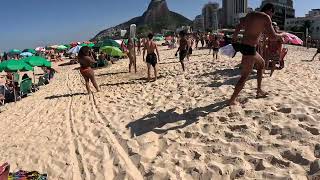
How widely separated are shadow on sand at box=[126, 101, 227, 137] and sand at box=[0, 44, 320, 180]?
2 centimetres

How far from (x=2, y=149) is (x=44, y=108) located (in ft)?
9.82

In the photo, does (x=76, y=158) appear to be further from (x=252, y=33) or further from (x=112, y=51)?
(x=112, y=51)

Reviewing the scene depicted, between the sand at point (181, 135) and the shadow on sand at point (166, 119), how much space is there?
0.02 metres

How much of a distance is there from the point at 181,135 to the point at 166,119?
821 mm

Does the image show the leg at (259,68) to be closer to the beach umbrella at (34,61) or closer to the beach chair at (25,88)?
the beach umbrella at (34,61)

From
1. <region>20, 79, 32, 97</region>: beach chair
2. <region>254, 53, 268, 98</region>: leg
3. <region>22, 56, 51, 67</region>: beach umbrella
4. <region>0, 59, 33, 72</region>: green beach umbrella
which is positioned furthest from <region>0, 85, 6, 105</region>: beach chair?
<region>254, 53, 268, 98</region>: leg

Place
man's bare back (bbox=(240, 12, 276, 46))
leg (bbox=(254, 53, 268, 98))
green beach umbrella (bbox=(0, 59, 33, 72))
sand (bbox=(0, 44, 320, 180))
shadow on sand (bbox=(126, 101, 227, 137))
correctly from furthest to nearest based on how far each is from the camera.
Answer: green beach umbrella (bbox=(0, 59, 33, 72)) → leg (bbox=(254, 53, 268, 98)) → shadow on sand (bbox=(126, 101, 227, 137)) → man's bare back (bbox=(240, 12, 276, 46)) → sand (bbox=(0, 44, 320, 180))

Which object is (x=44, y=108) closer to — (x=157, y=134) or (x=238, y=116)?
(x=157, y=134)

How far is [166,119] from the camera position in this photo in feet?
18.6

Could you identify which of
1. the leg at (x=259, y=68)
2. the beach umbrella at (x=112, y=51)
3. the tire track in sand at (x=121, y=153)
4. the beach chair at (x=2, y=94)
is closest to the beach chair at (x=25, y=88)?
the beach chair at (x=2, y=94)

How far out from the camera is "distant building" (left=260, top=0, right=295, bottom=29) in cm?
10325

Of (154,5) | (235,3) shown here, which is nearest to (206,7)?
(235,3)

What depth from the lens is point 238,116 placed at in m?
5.11

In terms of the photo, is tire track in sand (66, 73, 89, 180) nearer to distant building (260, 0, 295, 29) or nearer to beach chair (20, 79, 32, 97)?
beach chair (20, 79, 32, 97)
